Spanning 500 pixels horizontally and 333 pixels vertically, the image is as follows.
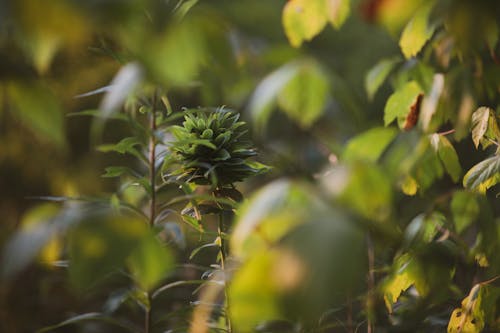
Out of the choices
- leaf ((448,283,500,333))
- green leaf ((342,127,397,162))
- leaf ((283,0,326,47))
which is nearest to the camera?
green leaf ((342,127,397,162))

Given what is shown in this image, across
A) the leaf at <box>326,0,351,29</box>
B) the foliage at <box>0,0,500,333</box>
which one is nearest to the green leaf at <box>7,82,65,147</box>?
the foliage at <box>0,0,500,333</box>

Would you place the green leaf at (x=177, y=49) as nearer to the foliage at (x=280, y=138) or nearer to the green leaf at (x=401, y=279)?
the foliage at (x=280, y=138)

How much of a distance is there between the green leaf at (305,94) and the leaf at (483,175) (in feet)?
1.18

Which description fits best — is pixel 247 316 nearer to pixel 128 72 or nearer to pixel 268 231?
pixel 268 231

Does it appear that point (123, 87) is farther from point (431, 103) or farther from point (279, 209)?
point (431, 103)

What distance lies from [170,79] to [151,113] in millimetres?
→ 363

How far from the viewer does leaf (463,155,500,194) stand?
69 centimetres

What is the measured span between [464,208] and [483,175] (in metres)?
0.20

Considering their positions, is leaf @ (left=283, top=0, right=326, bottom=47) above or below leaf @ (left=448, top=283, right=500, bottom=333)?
above

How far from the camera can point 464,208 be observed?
51 centimetres

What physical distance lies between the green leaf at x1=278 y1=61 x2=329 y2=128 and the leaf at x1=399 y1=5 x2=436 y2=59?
22cm

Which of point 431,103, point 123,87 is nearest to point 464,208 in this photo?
point 431,103

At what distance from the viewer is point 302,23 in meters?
0.58

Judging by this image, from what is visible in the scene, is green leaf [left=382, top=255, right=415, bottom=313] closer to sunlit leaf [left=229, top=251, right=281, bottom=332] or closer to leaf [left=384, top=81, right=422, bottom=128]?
leaf [left=384, top=81, right=422, bottom=128]
